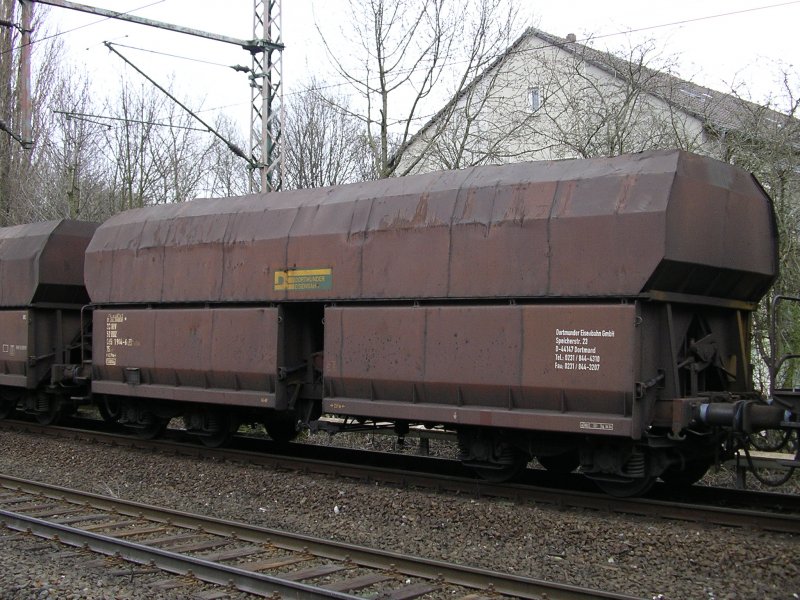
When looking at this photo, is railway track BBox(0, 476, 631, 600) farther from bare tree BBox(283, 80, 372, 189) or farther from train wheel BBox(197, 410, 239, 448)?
bare tree BBox(283, 80, 372, 189)

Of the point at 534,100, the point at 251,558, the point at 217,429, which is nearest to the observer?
the point at 251,558

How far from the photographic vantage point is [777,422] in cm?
794

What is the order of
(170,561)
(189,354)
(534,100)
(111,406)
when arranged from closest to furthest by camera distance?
(170,561) < (189,354) < (111,406) < (534,100)

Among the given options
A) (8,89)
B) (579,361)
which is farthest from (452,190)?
(8,89)

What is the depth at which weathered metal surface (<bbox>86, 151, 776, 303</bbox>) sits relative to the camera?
8180 mm

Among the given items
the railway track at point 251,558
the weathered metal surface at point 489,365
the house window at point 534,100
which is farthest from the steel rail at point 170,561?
the house window at point 534,100

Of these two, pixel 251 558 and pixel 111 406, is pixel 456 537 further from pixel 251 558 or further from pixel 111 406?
pixel 111 406

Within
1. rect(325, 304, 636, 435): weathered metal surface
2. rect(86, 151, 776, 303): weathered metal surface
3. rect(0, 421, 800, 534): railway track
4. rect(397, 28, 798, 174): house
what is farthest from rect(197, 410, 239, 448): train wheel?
rect(397, 28, 798, 174): house

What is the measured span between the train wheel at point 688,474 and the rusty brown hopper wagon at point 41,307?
1063 cm

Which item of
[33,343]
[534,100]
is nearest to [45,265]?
[33,343]

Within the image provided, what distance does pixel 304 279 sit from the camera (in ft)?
35.0

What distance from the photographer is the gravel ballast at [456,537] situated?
21.1 ft

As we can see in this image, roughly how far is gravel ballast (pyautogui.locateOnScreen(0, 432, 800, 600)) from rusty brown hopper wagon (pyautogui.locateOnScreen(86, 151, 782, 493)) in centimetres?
93

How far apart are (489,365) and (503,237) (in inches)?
54.8
